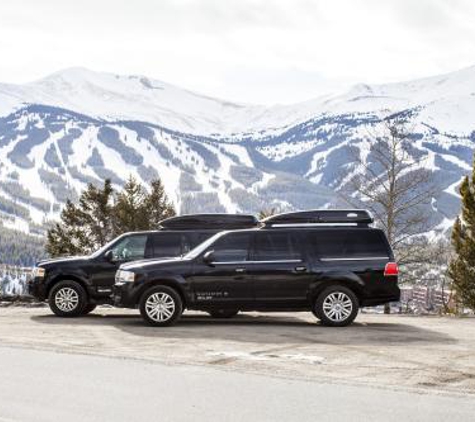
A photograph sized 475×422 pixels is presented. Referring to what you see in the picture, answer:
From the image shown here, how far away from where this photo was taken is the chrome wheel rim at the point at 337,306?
15844 mm

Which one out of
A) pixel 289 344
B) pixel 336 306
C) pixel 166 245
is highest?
pixel 166 245

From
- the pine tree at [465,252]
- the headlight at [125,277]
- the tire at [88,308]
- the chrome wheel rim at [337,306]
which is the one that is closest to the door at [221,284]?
the headlight at [125,277]

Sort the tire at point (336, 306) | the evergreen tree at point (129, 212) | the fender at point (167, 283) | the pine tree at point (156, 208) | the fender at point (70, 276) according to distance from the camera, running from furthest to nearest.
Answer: the pine tree at point (156, 208), the evergreen tree at point (129, 212), the fender at point (70, 276), the tire at point (336, 306), the fender at point (167, 283)

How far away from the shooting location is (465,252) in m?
35.7

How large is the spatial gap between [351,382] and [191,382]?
5.86 ft

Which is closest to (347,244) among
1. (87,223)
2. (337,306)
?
(337,306)

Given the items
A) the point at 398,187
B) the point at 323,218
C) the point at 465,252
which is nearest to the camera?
the point at 323,218

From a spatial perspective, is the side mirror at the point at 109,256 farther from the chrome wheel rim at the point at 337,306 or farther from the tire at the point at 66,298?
the chrome wheel rim at the point at 337,306

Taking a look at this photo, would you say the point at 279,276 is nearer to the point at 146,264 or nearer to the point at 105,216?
the point at 146,264

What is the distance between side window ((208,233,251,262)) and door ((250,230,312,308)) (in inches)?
7.2

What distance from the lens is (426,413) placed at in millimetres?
8055

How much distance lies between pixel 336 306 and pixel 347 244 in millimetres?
1165

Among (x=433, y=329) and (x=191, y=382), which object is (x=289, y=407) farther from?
(x=433, y=329)

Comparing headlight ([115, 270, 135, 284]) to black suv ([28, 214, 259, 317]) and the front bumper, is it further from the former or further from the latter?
the front bumper
